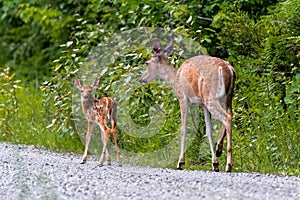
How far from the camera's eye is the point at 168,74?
11273 mm

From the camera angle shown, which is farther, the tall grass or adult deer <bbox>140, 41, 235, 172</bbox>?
the tall grass

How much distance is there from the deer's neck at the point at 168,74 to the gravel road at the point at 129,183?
4.11 feet

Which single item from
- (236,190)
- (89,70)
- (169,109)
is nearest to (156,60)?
(169,109)

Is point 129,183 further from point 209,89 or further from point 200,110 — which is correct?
point 200,110

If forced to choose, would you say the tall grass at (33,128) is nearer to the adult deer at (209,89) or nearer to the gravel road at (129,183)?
the gravel road at (129,183)

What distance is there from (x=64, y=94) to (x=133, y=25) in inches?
110

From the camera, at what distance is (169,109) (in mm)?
12547

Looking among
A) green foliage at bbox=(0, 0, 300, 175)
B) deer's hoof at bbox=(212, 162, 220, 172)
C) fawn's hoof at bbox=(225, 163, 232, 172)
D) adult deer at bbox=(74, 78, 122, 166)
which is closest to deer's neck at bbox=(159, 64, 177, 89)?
adult deer at bbox=(74, 78, 122, 166)

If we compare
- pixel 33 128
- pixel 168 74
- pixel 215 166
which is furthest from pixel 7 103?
pixel 215 166

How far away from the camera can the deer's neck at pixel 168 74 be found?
36.8 feet

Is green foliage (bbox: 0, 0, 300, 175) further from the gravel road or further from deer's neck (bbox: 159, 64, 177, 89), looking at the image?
the gravel road

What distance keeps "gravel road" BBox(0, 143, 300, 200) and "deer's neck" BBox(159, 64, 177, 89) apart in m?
1.25

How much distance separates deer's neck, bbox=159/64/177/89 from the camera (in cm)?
1123

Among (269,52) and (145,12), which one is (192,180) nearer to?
(269,52)
